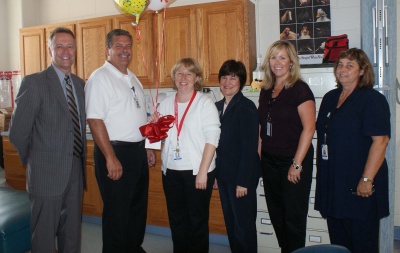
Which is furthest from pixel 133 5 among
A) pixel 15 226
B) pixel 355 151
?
pixel 15 226

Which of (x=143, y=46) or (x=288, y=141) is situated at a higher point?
(x=143, y=46)

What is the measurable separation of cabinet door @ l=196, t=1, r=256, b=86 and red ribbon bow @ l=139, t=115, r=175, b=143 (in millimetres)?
1425

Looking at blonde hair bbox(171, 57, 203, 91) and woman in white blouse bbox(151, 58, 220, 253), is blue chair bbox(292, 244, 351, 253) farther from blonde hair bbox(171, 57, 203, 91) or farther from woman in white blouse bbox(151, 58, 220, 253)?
blonde hair bbox(171, 57, 203, 91)

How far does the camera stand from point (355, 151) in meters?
1.88

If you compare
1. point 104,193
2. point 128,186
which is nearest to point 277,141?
point 128,186

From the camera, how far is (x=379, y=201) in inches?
73.5

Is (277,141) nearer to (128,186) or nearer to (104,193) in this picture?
(128,186)

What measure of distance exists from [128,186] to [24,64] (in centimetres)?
305

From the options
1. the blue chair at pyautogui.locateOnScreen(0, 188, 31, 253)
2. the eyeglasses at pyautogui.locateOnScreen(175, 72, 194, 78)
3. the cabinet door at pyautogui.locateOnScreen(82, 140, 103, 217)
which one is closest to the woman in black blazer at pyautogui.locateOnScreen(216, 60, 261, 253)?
the eyeglasses at pyautogui.locateOnScreen(175, 72, 194, 78)

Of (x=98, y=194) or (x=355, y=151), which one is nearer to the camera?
(x=355, y=151)

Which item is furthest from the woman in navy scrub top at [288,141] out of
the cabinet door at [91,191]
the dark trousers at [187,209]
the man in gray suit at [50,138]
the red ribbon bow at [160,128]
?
the cabinet door at [91,191]

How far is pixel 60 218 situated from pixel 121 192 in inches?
15.4

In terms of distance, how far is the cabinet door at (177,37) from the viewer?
3510 millimetres

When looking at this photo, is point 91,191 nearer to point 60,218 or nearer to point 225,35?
point 60,218
